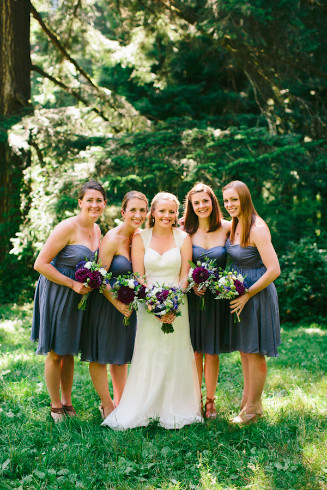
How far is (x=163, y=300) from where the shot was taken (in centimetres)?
375

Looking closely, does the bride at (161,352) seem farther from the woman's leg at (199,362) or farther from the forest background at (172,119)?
the forest background at (172,119)

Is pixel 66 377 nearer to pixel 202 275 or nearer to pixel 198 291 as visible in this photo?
pixel 198 291

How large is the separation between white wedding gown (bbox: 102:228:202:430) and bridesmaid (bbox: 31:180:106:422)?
0.56m

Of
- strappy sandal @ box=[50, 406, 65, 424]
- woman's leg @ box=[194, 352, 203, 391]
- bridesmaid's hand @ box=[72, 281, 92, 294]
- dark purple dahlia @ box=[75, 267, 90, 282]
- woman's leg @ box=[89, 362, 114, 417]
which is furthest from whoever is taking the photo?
woman's leg @ box=[194, 352, 203, 391]

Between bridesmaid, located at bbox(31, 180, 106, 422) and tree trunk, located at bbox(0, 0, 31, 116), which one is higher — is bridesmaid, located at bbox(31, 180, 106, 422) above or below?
below

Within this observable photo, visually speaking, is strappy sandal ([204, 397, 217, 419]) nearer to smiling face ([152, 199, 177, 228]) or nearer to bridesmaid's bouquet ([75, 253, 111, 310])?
bridesmaid's bouquet ([75, 253, 111, 310])

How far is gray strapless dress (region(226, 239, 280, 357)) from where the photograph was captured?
4000 mm

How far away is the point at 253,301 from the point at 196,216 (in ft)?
3.44

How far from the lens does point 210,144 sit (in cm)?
755

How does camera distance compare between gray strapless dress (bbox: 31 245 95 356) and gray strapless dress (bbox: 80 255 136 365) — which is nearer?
gray strapless dress (bbox: 31 245 95 356)

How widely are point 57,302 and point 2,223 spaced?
22.5 ft

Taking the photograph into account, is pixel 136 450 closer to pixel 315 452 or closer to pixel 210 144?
pixel 315 452

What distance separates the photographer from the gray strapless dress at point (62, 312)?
398cm

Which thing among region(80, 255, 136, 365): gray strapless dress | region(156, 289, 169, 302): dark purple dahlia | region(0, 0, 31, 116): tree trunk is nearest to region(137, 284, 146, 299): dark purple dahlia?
region(156, 289, 169, 302): dark purple dahlia
